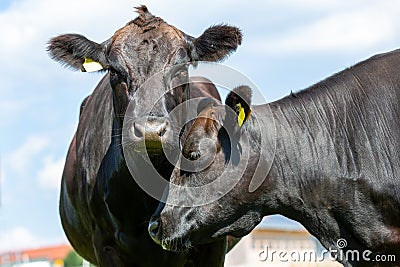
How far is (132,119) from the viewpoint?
332 inches

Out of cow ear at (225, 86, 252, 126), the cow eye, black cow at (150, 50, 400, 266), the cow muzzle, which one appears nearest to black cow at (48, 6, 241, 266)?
the cow muzzle

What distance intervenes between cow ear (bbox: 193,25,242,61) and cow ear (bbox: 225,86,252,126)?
109cm

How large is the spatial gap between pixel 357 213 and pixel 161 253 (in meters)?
2.15

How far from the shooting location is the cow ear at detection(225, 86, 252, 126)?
8133 mm

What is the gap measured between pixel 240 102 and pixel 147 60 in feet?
3.58

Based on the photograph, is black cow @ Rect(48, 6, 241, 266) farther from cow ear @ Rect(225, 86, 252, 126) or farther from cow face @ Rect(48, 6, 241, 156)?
cow ear @ Rect(225, 86, 252, 126)

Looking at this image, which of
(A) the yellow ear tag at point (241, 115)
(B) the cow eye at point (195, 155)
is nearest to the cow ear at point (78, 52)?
(B) the cow eye at point (195, 155)

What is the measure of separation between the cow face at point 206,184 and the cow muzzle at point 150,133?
258mm

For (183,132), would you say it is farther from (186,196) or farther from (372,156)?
(372,156)

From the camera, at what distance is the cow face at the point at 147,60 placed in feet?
27.4

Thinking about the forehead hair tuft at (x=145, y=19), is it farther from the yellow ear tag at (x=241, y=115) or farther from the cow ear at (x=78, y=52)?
the yellow ear tag at (x=241, y=115)

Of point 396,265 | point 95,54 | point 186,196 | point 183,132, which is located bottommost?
point 396,265

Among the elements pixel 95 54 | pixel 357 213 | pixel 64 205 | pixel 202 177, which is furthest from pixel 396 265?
pixel 64 205

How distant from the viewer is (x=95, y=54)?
9312mm
